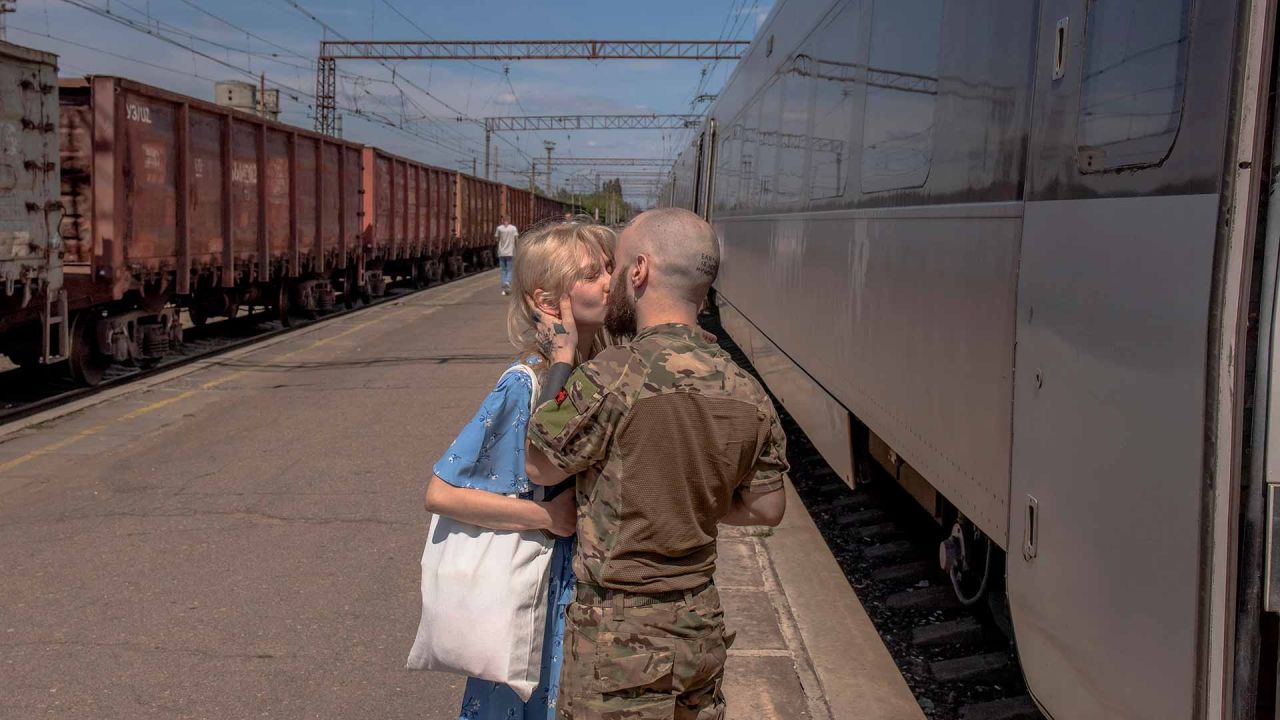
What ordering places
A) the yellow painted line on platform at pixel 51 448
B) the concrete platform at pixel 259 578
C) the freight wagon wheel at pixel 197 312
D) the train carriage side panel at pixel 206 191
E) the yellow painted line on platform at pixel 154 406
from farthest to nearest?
the freight wagon wheel at pixel 197 312 < the train carriage side panel at pixel 206 191 < the yellow painted line on platform at pixel 154 406 < the yellow painted line on platform at pixel 51 448 < the concrete platform at pixel 259 578

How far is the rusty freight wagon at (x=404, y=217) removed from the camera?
69.0 ft

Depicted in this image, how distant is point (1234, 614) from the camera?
1.87 meters

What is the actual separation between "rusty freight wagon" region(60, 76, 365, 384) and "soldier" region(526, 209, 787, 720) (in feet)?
31.7

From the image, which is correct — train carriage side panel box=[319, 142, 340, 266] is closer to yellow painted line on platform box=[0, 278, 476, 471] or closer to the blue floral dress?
yellow painted line on platform box=[0, 278, 476, 471]

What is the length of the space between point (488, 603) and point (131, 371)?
430 inches

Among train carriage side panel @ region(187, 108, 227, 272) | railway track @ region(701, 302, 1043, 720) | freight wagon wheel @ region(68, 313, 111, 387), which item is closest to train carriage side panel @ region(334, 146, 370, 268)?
train carriage side panel @ region(187, 108, 227, 272)

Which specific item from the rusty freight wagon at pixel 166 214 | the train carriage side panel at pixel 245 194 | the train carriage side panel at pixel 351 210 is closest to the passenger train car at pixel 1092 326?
the rusty freight wagon at pixel 166 214

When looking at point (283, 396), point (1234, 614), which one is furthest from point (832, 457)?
point (283, 396)

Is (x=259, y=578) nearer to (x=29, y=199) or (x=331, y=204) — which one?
(x=29, y=199)

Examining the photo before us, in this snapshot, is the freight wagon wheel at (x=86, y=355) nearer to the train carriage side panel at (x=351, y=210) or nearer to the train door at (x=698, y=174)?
the train carriage side panel at (x=351, y=210)

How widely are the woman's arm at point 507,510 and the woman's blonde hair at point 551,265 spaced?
0.34 m

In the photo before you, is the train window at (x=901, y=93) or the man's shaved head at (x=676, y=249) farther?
the train window at (x=901, y=93)

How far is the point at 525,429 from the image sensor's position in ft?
7.66

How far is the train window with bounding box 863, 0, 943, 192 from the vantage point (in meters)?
4.00
